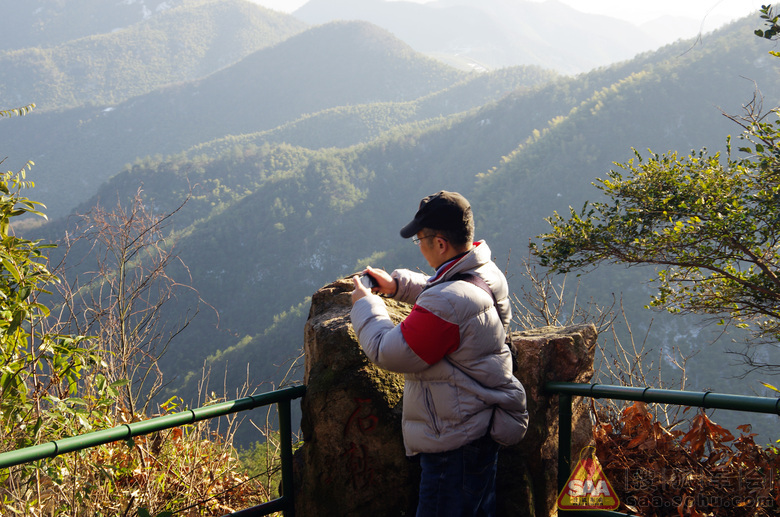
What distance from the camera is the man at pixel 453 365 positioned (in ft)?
5.02

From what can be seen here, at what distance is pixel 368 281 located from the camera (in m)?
1.90

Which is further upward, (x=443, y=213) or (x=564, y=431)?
(x=443, y=213)

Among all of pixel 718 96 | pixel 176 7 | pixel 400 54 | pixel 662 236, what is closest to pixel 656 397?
pixel 662 236

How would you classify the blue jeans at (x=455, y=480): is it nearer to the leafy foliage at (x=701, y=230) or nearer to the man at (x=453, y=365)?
the man at (x=453, y=365)

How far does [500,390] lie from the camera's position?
1614mm

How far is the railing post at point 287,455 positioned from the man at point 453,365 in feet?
1.57

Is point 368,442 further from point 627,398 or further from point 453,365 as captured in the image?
point 627,398

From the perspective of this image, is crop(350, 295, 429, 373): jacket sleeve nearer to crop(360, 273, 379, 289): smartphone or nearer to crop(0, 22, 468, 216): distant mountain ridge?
crop(360, 273, 379, 289): smartphone

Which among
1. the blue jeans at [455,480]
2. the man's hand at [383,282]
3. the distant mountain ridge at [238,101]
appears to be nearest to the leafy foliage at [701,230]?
the man's hand at [383,282]

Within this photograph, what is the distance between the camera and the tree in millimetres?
3809

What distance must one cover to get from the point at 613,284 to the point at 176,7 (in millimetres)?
179591

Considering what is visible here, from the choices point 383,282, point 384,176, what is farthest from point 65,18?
point 383,282

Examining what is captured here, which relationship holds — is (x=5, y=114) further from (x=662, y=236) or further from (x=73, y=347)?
(x=662, y=236)

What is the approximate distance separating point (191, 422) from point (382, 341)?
1.99 ft
